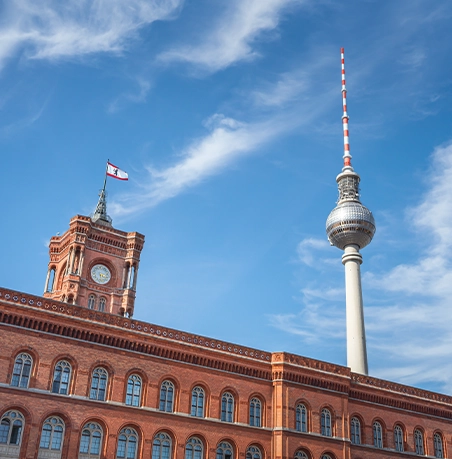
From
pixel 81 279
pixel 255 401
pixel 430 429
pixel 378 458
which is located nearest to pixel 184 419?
pixel 255 401

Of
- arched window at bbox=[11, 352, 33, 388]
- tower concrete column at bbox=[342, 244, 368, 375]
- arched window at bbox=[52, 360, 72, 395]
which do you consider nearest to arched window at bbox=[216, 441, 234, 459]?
arched window at bbox=[52, 360, 72, 395]

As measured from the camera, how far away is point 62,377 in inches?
1480

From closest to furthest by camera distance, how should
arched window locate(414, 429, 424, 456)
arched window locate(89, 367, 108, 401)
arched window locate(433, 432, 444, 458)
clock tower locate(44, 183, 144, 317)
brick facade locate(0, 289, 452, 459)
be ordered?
brick facade locate(0, 289, 452, 459) < arched window locate(89, 367, 108, 401) < arched window locate(414, 429, 424, 456) < arched window locate(433, 432, 444, 458) < clock tower locate(44, 183, 144, 317)

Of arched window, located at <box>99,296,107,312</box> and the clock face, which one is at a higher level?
the clock face

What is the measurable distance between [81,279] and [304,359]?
30.6 metres

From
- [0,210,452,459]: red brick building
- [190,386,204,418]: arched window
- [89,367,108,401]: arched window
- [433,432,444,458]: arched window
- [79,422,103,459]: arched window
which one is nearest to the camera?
[0,210,452,459]: red brick building

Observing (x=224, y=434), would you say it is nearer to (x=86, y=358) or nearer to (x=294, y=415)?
(x=294, y=415)

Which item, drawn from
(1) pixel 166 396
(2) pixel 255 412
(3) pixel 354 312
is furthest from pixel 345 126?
(1) pixel 166 396

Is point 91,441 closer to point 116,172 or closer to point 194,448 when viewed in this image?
point 194,448

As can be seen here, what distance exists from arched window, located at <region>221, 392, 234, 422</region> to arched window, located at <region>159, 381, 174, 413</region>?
416 centimetres

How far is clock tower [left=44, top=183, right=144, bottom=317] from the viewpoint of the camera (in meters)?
68.4

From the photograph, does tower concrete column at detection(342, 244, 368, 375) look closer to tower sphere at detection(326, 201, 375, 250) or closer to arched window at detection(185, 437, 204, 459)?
tower sphere at detection(326, 201, 375, 250)

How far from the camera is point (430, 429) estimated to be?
55.0 metres

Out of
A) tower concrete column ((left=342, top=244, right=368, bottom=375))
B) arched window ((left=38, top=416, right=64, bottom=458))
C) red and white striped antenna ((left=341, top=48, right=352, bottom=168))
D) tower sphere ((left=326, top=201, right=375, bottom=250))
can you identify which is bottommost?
arched window ((left=38, top=416, right=64, bottom=458))
